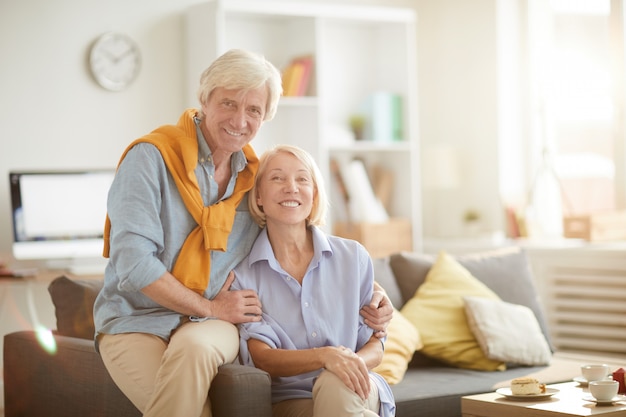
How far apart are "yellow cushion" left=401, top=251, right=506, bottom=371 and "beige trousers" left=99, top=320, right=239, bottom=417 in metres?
1.28

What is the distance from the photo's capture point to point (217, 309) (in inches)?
105

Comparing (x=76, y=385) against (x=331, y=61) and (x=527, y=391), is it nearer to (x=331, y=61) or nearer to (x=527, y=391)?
(x=527, y=391)

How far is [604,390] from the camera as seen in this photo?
2.79 meters

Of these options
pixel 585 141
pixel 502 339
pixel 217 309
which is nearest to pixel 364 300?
pixel 217 309

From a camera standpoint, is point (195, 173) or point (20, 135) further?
point (20, 135)

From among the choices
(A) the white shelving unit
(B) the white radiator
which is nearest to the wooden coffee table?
(B) the white radiator

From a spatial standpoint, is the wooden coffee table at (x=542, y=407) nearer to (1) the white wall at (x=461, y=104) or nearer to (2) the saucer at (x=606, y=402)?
(2) the saucer at (x=606, y=402)

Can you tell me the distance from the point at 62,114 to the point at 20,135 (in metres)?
0.25

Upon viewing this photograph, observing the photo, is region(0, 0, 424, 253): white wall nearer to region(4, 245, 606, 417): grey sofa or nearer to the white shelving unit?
the white shelving unit

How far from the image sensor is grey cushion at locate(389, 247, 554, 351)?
3980mm

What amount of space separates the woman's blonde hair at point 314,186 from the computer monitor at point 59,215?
1.98 metres

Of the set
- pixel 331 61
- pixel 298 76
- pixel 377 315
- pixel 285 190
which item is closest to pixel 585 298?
pixel 298 76

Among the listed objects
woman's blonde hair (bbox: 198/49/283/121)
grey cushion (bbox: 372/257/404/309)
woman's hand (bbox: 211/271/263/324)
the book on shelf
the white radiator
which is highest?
the book on shelf

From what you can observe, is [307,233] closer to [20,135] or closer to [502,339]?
[502,339]
